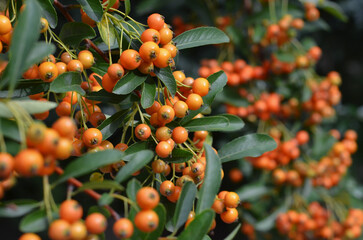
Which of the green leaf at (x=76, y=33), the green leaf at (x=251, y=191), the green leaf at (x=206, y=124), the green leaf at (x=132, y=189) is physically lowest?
the green leaf at (x=251, y=191)

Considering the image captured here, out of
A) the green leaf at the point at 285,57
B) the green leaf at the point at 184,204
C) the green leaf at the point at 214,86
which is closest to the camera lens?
the green leaf at the point at 184,204

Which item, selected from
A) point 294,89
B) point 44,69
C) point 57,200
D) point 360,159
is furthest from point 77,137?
point 360,159

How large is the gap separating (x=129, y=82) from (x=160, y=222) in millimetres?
299

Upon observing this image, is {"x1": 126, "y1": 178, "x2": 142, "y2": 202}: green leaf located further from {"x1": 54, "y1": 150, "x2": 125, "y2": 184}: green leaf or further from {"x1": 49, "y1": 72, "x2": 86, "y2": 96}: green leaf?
{"x1": 49, "y1": 72, "x2": 86, "y2": 96}: green leaf

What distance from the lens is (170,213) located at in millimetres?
809

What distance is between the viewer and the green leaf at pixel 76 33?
31.1 inches

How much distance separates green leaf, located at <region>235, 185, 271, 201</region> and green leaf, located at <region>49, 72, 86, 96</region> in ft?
4.44

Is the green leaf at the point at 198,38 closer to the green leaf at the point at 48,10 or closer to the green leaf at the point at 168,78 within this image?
the green leaf at the point at 168,78

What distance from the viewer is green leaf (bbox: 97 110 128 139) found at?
802 millimetres

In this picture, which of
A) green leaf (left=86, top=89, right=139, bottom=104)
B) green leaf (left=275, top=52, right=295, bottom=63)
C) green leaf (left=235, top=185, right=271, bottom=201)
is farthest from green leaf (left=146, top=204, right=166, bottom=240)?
green leaf (left=275, top=52, right=295, bottom=63)

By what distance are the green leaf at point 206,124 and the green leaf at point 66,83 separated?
0.27 m

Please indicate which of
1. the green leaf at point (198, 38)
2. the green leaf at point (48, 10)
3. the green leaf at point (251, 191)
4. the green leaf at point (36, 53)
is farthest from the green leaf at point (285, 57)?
the green leaf at point (36, 53)

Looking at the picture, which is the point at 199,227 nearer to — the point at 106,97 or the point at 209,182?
the point at 209,182

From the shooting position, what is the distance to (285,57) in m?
1.87
